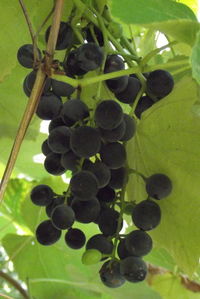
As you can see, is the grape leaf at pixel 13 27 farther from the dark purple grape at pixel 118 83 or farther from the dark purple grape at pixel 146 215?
the dark purple grape at pixel 146 215

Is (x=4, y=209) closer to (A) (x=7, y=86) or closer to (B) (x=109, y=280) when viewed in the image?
(A) (x=7, y=86)

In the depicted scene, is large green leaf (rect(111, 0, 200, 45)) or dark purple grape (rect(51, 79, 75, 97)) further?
dark purple grape (rect(51, 79, 75, 97))

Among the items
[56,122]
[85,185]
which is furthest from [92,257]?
[56,122]

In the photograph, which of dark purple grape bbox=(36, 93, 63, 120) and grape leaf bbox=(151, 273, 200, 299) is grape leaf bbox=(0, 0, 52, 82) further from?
grape leaf bbox=(151, 273, 200, 299)

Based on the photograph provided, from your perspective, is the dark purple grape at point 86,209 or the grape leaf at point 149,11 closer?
the grape leaf at point 149,11

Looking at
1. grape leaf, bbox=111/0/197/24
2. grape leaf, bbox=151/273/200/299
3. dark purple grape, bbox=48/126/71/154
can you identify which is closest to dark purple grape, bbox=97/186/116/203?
dark purple grape, bbox=48/126/71/154

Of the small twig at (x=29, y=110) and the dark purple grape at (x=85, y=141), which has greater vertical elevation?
the small twig at (x=29, y=110)

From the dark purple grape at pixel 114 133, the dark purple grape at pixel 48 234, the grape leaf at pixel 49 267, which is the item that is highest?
the dark purple grape at pixel 114 133

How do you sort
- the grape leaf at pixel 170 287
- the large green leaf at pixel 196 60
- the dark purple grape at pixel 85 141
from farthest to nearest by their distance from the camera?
the grape leaf at pixel 170 287
the dark purple grape at pixel 85 141
the large green leaf at pixel 196 60

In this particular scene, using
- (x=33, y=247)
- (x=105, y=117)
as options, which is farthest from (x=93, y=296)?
(x=105, y=117)

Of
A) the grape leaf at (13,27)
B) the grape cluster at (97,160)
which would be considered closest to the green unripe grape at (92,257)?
the grape cluster at (97,160)
